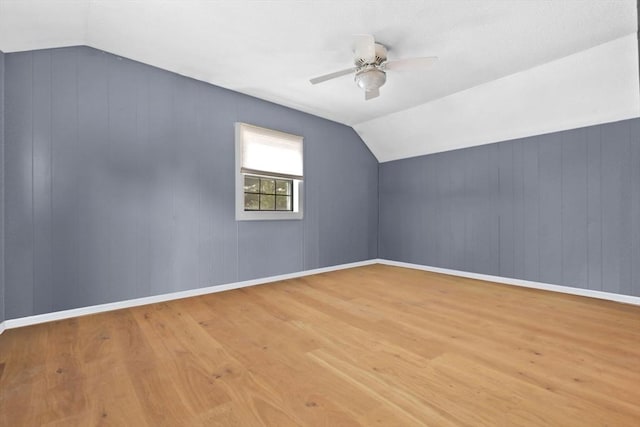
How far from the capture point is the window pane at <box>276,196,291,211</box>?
416 cm

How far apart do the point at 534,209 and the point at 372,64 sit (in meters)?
2.95

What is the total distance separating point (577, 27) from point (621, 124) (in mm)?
1512

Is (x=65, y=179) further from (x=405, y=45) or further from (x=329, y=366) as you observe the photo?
(x=405, y=45)

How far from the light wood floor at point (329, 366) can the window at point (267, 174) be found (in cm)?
146

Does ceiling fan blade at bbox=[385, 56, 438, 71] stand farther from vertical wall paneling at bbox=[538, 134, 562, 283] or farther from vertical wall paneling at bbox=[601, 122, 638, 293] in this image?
vertical wall paneling at bbox=[601, 122, 638, 293]

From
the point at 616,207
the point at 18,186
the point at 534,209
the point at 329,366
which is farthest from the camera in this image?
the point at 534,209

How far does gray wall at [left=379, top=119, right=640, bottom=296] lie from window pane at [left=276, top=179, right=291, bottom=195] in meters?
2.21

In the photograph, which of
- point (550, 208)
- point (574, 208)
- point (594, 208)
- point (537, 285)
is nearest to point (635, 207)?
point (594, 208)

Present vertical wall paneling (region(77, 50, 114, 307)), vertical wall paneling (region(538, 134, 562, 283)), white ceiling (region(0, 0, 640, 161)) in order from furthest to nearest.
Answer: vertical wall paneling (region(538, 134, 562, 283)) < vertical wall paneling (region(77, 50, 114, 307)) < white ceiling (region(0, 0, 640, 161))

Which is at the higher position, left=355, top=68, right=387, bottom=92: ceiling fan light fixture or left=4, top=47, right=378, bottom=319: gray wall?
left=355, top=68, right=387, bottom=92: ceiling fan light fixture

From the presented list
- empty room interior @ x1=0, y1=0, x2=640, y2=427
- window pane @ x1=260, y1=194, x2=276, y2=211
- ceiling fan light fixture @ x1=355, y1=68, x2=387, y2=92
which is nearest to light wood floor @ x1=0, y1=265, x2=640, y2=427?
empty room interior @ x1=0, y1=0, x2=640, y2=427

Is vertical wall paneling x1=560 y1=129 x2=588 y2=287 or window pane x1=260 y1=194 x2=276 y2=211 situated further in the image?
window pane x1=260 y1=194 x2=276 y2=211

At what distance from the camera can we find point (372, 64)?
8.57 feet

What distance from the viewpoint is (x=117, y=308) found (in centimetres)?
269
